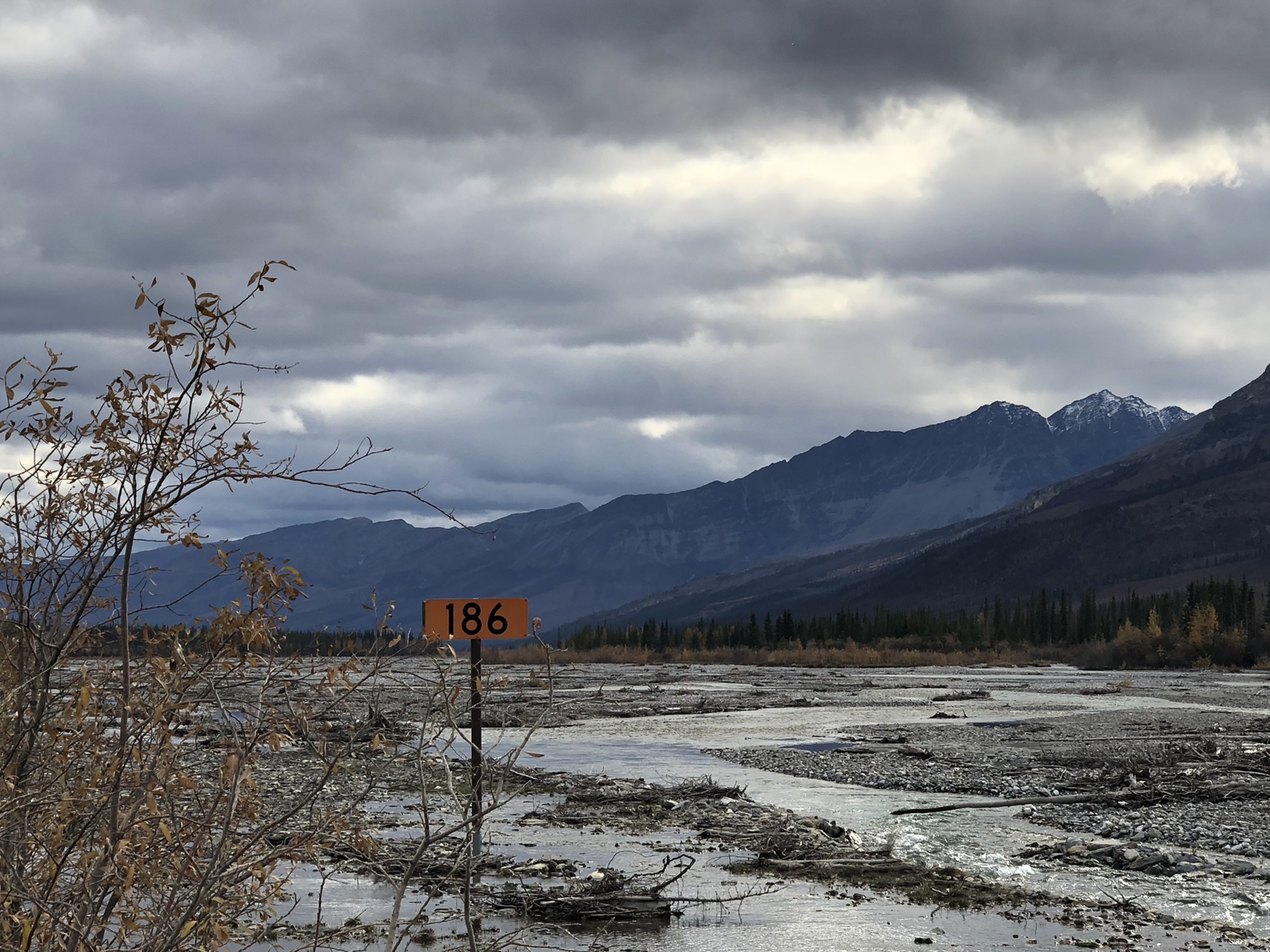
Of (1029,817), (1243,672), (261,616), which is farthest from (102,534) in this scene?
(1243,672)

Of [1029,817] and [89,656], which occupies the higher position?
[89,656]

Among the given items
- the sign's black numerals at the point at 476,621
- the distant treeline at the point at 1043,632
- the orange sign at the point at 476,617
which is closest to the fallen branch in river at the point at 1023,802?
the orange sign at the point at 476,617

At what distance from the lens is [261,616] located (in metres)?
7.40

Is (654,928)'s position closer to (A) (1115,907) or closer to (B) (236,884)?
(A) (1115,907)

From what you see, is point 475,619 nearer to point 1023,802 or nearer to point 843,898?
point 843,898

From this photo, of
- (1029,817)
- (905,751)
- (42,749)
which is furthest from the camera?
(905,751)

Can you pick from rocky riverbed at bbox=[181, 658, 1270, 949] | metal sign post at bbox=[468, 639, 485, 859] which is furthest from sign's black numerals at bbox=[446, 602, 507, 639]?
rocky riverbed at bbox=[181, 658, 1270, 949]

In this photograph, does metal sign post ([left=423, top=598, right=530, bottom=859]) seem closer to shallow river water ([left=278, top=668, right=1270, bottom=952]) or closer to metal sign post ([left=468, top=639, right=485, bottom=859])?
metal sign post ([left=468, top=639, right=485, bottom=859])

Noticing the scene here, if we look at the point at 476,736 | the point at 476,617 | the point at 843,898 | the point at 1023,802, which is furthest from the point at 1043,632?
the point at 476,736

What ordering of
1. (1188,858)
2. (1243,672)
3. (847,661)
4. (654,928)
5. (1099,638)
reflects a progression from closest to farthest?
(654,928)
(1188,858)
(1243,672)
(847,661)
(1099,638)

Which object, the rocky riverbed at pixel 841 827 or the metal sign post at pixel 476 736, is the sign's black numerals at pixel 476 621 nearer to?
the metal sign post at pixel 476 736

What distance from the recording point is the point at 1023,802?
21188mm

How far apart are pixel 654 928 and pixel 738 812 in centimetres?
780

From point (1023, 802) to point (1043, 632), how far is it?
16483cm
